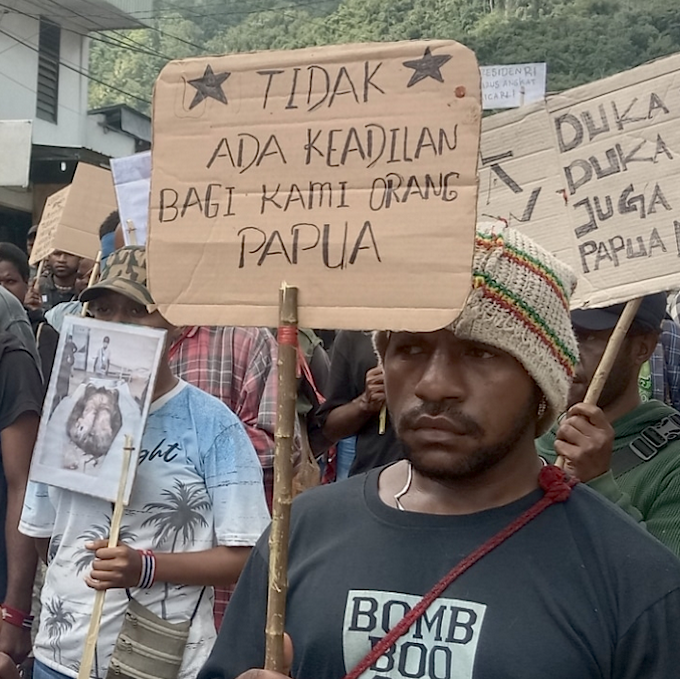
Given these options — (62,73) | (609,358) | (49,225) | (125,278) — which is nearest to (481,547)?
(609,358)

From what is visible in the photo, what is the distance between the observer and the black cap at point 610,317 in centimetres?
261

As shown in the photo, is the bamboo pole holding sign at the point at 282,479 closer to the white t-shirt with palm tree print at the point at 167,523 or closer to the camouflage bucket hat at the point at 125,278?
the white t-shirt with palm tree print at the point at 167,523

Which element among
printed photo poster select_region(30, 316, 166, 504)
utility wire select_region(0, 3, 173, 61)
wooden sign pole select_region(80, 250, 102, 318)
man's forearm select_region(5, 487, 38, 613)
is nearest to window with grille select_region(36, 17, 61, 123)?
utility wire select_region(0, 3, 173, 61)

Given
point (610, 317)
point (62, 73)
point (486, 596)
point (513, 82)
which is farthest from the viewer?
point (62, 73)

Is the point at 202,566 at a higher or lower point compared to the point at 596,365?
lower

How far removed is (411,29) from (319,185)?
20.9 meters

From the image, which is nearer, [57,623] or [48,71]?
[57,623]

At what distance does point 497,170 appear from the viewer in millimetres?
2398

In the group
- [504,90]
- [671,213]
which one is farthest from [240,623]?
[504,90]

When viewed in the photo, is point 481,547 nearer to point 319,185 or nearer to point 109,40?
point 319,185

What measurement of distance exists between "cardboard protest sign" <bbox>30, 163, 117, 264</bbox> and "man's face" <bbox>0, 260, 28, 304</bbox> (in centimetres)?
122

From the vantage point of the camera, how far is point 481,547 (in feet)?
5.04

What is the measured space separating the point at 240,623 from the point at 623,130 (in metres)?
1.41

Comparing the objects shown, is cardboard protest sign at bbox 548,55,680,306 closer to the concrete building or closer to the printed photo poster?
the printed photo poster
